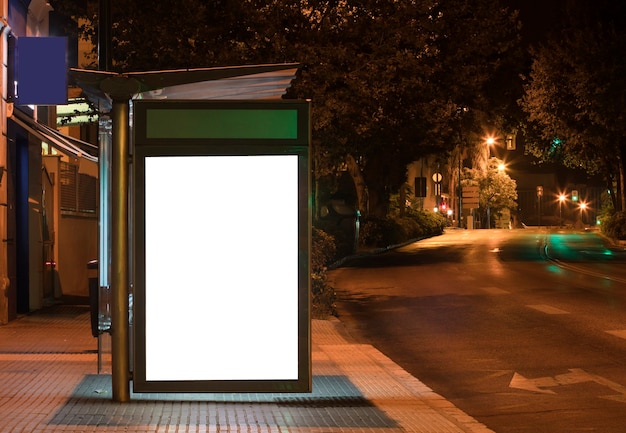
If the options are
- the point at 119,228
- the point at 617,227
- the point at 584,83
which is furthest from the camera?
the point at 617,227

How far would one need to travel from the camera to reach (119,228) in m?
8.00

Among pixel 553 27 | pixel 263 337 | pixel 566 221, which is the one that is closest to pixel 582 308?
pixel 263 337

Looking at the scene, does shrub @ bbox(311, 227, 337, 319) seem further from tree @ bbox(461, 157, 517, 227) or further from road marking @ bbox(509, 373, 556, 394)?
tree @ bbox(461, 157, 517, 227)

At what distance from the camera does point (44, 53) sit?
14.4 m

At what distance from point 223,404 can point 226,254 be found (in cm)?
157

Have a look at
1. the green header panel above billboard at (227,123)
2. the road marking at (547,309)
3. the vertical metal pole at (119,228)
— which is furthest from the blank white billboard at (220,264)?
the road marking at (547,309)

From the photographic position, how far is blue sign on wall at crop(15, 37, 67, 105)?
14234 mm

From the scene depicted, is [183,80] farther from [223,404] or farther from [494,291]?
[494,291]

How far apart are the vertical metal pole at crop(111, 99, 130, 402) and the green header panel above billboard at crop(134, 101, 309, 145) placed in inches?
10.2

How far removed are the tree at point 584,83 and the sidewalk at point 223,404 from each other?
2802 cm

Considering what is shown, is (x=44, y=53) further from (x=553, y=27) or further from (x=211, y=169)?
(x=553, y=27)

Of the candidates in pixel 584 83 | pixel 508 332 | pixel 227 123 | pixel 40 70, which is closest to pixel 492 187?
pixel 584 83

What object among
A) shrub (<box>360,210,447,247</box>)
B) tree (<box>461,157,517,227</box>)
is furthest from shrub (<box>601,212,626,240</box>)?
tree (<box>461,157,517,227</box>)

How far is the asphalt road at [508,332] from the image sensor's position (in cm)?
938
